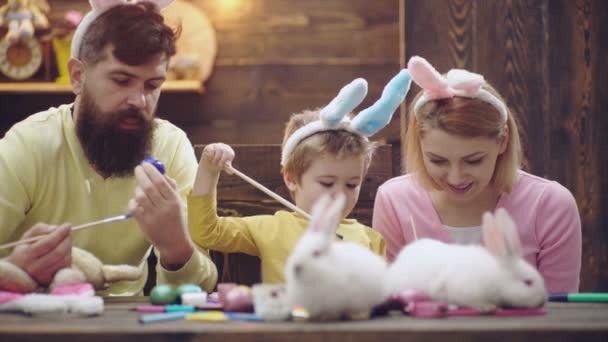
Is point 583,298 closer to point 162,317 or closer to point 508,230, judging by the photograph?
point 508,230

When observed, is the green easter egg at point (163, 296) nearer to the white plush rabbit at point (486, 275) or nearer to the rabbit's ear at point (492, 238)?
the white plush rabbit at point (486, 275)

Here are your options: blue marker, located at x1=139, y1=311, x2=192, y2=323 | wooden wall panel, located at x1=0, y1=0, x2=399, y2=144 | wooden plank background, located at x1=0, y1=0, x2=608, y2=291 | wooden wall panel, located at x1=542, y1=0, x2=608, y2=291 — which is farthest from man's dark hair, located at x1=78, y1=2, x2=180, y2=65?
wooden wall panel, located at x1=0, y1=0, x2=399, y2=144

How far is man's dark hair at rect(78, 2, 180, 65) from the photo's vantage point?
1842mm

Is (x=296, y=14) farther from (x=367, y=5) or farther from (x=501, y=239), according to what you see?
(x=501, y=239)

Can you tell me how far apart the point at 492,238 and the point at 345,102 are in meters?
0.47

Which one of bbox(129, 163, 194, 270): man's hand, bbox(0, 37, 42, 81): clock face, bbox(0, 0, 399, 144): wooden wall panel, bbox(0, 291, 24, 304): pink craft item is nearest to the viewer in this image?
bbox(0, 291, 24, 304): pink craft item

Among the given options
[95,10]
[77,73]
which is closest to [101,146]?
[77,73]

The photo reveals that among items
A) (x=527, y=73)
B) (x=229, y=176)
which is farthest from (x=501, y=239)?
(x=527, y=73)

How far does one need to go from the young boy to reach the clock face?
8.50 feet

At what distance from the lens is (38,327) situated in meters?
1.11

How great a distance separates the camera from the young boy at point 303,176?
66.1 inches

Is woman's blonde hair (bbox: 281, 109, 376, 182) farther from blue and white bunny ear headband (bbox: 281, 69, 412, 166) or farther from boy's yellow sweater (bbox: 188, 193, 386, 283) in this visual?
boy's yellow sweater (bbox: 188, 193, 386, 283)

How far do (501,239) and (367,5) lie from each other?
3.34 metres

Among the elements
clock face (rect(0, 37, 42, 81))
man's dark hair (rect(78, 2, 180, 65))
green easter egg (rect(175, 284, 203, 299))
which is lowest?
green easter egg (rect(175, 284, 203, 299))
